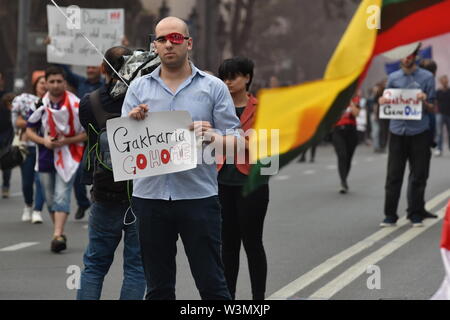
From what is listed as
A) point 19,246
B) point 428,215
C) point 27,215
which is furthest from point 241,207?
point 27,215

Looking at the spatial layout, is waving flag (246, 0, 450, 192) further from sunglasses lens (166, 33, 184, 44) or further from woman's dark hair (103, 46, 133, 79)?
woman's dark hair (103, 46, 133, 79)

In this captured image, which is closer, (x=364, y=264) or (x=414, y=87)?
(x=364, y=264)

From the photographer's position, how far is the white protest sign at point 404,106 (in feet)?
43.2

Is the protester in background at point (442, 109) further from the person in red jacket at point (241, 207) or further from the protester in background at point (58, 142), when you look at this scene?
the person in red jacket at point (241, 207)

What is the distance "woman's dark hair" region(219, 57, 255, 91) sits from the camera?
7.87 metres

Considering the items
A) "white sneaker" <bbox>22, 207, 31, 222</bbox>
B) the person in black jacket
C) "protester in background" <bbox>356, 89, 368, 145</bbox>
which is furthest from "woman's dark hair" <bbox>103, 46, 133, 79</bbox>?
"protester in background" <bbox>356, 89, 368, 145</bbox>

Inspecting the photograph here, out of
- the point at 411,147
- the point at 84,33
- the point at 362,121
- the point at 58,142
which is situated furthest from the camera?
the point at 362,121

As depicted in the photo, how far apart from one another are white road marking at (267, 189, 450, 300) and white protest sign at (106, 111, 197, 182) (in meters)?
2.67

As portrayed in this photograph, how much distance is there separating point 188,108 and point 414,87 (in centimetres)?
789

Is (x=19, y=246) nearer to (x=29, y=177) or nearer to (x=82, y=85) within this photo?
(x=82, y=85)

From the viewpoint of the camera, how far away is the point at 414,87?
13.6 meters
